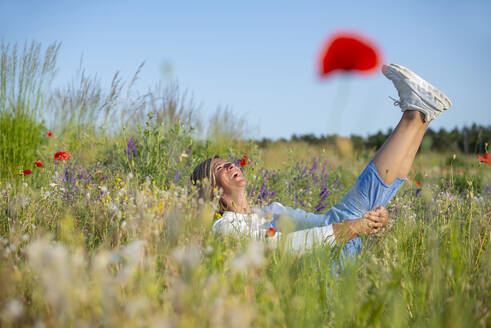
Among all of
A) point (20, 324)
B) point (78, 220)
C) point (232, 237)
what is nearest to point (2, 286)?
point (20, 324)

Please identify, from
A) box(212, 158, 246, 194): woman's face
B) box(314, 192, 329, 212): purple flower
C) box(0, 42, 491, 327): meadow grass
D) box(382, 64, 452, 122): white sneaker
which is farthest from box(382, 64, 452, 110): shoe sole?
box(314, 192, 329, 212): purple flower

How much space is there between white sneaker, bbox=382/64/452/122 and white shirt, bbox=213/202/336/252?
3.23ft

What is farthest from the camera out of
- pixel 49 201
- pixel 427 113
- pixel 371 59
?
pixel 49 201

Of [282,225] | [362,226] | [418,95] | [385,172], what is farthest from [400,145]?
[282,225]

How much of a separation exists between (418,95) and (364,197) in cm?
78

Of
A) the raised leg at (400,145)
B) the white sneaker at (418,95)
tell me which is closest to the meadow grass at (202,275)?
the raised leg at (400,145)

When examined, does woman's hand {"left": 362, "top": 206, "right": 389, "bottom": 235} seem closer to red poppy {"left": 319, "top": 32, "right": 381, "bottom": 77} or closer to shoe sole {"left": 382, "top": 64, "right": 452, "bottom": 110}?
shoe sole {"left": 382, "top": 64, "right": 452, "bottom": 110}

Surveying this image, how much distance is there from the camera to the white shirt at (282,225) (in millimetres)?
1779

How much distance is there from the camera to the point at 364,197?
8.61ft

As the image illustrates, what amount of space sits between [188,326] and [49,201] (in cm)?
218

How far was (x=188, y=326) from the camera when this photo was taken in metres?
0.95

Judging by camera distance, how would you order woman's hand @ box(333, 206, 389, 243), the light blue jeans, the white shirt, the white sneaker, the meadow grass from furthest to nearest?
the light blue jeans, the white sneaker, woman's hand @ box(333, 206, 389, 243), the white shirt, the meadow grass

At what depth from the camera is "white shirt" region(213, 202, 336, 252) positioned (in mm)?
1779

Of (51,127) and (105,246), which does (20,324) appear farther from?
(51,127)
